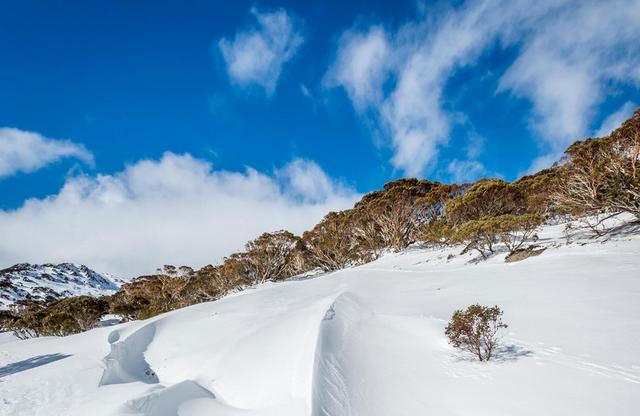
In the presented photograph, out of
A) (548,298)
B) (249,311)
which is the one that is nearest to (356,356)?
(548,298)

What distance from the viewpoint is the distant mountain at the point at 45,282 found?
202 ft

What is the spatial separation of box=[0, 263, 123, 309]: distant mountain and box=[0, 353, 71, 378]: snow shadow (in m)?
52.1

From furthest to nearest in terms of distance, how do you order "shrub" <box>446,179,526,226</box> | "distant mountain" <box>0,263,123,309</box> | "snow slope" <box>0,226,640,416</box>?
"distant mountain" <box>0,263,123,309</box>
"shrub" <box>446,179,526,226</box>
"snow slope" <box>0,226,640,416</box>

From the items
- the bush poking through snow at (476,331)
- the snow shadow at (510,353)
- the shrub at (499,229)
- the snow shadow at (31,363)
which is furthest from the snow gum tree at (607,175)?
the snow shadow at (31,363)

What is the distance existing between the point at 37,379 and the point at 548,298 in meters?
15.2

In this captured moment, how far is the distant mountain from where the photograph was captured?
6159 cm

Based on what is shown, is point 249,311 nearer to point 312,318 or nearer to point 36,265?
point 312,318

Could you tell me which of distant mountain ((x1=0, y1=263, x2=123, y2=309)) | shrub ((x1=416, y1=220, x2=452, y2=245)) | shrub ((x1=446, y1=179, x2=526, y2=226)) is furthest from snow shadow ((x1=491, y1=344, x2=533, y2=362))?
distant mountain ((x1=0, y1=263, x2=123, y2=309))

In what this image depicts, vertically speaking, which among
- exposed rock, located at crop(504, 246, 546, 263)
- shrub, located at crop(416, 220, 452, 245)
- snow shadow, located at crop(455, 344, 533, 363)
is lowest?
snow shadow, located at crop(455, 344, 533, 363)

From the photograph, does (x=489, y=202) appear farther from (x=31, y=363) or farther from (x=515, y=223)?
(x=31, y=363)

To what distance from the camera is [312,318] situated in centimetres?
1009

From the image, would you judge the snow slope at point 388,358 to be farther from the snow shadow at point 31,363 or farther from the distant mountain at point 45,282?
the distant mountain at point 45,282

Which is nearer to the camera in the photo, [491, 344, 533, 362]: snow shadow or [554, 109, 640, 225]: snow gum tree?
[491, 344, 533, 362]: snow shadow

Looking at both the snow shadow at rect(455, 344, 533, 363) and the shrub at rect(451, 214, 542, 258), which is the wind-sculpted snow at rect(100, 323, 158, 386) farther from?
the shrub at rect(451, 214, 542, 258)
